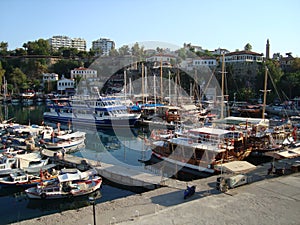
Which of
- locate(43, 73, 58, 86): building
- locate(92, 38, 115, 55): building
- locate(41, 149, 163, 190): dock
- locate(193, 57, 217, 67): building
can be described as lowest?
locate(41, 149, 163, 190): dock

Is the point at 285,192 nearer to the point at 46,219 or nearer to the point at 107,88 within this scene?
the point at 46,219

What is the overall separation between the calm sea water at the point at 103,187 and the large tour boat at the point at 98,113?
1.37m

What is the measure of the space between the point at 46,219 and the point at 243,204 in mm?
7526

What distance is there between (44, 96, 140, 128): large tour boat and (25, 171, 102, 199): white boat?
2106 centimetres

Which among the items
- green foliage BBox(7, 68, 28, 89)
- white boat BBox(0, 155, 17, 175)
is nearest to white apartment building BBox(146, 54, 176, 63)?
green foliage BBox(7, 68, 28, 89)

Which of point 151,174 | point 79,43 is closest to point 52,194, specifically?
point 151,174

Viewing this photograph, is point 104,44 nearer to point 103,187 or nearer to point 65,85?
point 65,85

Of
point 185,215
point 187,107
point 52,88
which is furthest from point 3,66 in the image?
point 185,215

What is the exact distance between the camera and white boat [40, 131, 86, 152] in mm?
25766

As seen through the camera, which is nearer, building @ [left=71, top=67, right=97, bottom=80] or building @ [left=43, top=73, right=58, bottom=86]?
building @ [left=71, top=67, right=97, bottom=80]

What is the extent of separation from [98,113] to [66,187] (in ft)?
77.5

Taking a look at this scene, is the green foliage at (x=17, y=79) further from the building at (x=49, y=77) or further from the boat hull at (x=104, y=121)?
the boat hull at (x=104, y=121)

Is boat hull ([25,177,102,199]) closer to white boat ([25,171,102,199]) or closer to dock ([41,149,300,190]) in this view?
white boat ([25,171,102,199])

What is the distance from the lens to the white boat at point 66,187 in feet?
48.6
